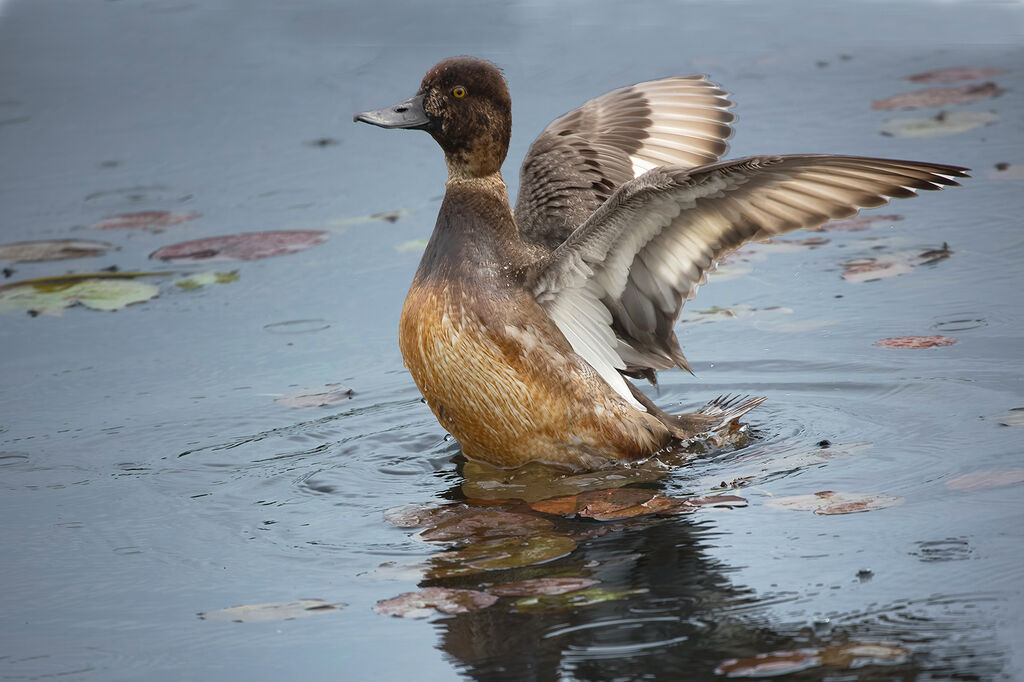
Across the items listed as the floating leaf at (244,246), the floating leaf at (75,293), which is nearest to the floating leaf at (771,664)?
the floating leaf at (75,293)

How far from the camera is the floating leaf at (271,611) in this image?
366 cm

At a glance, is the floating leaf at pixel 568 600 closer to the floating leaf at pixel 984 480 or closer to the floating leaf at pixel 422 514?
the floating leaf at pixel 422 514

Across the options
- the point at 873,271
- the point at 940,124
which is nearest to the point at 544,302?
the point at 873,271

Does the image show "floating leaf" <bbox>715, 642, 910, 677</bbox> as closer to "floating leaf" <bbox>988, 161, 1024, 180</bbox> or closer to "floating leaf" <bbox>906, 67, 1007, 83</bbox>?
"floating leaf" <bbox>988, 161, 1024, 180</bbox>

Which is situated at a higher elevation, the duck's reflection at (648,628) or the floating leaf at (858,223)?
the floating leaf at (858,223)

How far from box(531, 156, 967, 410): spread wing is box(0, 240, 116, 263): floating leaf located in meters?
3.38

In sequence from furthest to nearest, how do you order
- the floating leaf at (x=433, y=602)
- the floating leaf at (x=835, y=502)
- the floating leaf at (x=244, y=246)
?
the floating leaf at (x=244, y=246) < the floating leaf at (x=835, y=502) < the floating leaf at (x=433, y=602)

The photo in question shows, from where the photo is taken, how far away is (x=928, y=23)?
1045 cm

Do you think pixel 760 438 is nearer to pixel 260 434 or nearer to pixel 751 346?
pixel 751 346

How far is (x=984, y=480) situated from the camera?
425cm

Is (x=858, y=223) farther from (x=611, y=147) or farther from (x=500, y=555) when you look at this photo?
(x=500, y=555)

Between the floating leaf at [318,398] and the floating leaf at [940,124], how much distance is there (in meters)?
4.02

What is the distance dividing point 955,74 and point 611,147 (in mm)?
4107

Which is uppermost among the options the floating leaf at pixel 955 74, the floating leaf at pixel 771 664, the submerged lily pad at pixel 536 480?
the floating leaf at pixel 955 74
